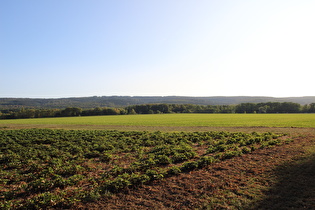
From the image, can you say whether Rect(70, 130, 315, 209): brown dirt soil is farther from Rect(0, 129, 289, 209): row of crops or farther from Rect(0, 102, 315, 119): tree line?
Rect(0, 102, 315, 119): tree line

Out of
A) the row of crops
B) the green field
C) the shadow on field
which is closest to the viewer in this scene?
the shadow on field

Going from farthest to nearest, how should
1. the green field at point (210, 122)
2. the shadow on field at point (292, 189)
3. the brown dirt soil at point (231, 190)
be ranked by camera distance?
the green field at point (210, 122), the brown dirt soil at point (231, 190), the shadow on field at point (292, 189)

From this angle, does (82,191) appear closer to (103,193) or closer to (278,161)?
(103,193)

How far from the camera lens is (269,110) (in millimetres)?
129375

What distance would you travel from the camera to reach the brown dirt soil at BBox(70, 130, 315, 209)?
26.4ft

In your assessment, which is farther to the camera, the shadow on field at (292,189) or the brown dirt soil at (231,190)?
the brown dirt soil at (231,190)

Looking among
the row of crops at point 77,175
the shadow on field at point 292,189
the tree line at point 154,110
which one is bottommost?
the tree line at point 154,110

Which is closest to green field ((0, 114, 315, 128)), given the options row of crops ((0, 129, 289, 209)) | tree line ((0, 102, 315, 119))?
row of crops ((0, 129, 289, 209))

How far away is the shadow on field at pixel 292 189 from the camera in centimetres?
774

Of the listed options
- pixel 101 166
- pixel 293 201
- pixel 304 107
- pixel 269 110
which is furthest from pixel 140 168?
pixel 304 107

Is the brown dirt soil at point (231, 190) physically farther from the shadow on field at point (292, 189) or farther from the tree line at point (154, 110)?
the tree line at point (154, 110)

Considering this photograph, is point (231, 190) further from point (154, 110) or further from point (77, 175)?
point (154, 110)

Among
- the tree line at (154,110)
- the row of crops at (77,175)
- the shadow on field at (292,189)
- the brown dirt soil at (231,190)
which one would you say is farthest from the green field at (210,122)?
the tree line at (154,110)

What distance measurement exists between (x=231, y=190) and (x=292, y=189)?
2821 mm
